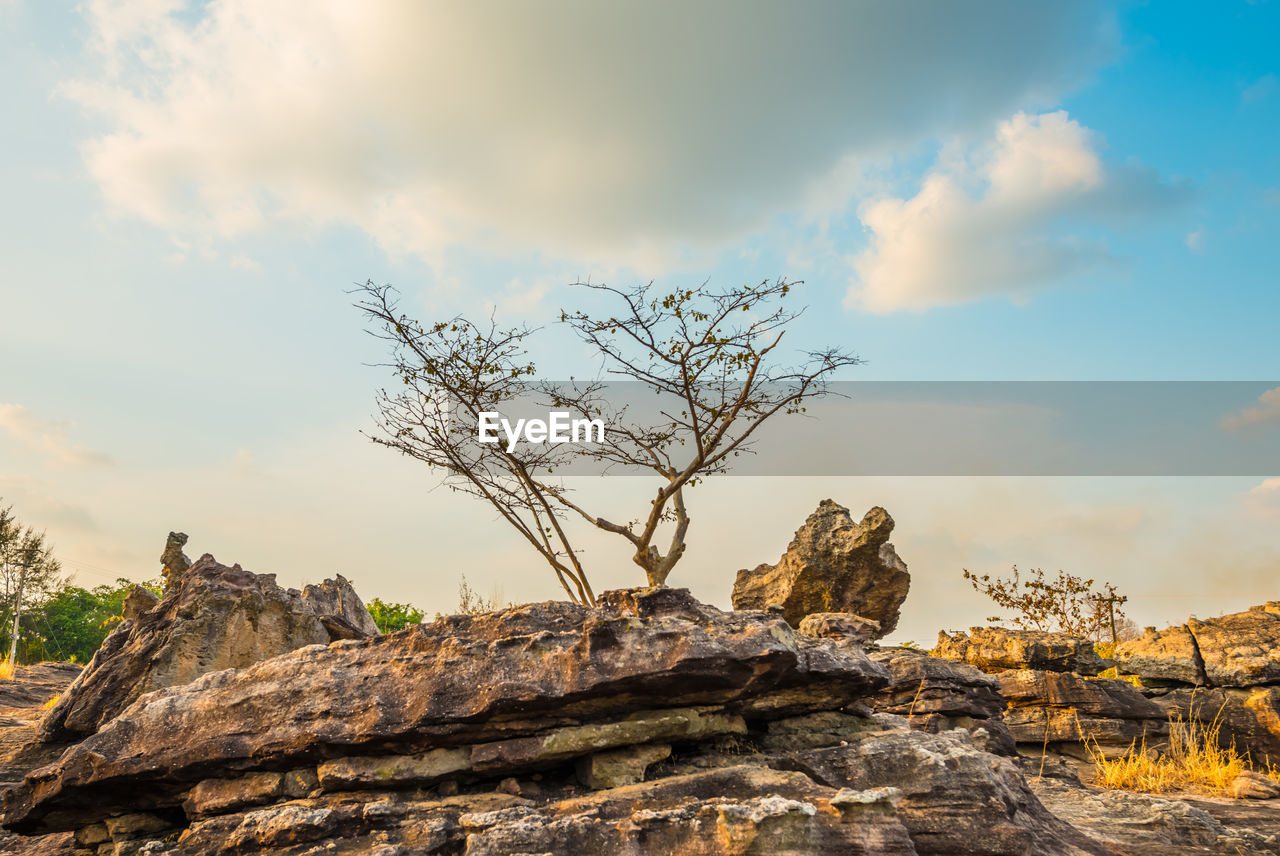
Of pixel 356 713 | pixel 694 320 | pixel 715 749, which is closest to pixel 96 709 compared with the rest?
pixel 356 713

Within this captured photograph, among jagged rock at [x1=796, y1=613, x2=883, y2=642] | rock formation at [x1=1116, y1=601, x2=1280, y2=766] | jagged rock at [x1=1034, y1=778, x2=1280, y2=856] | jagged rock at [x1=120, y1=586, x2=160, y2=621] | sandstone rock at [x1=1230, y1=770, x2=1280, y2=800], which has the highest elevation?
jagged rock at [x1=120, y1=586, x2=160, y2=621]

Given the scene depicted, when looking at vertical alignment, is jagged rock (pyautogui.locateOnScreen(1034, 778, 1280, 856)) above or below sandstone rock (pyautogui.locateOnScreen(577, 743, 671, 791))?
below

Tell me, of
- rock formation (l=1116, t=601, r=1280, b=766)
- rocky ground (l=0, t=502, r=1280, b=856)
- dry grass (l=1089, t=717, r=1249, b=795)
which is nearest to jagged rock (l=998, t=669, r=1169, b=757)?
dry grass (l=1089, t=717, r=1249, b=795)

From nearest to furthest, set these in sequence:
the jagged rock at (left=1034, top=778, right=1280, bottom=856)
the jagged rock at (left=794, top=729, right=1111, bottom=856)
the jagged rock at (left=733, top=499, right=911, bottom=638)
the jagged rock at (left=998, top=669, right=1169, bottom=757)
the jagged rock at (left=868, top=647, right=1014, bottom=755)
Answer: the jagged rock at (left=794, top=729, right=1111, bottom=856) < the jagged rock at (left=1034, top=778, right=1280, bottom=856) < the jagged rock at (left=868, top=647, right=1014, bottom=755) < the jagged rock at (left=998, top=669, right=1169, bottom=757) < the jagged rock at (left=733, top=499, right=911, bottom=638)

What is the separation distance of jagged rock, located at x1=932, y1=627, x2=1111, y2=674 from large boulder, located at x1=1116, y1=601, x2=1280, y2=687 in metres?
2.03

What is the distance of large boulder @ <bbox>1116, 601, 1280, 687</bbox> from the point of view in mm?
13977

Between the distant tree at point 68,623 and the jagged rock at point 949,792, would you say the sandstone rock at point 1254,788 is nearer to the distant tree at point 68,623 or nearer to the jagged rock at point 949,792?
the jagged rock at point 949,792

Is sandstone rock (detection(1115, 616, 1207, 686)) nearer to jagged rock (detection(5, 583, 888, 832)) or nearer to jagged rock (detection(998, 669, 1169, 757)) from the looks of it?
jagged rock (detection(998, 669, 1169, 757))

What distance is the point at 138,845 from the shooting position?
256 inches

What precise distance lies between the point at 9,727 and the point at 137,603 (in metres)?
3.15

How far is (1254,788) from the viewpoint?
10.7m

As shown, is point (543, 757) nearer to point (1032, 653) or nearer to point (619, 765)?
point (619, 765)

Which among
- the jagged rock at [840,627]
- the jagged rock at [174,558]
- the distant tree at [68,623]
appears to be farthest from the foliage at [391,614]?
the distant tree at [68,623]

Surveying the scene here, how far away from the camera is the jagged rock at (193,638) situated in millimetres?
8445
